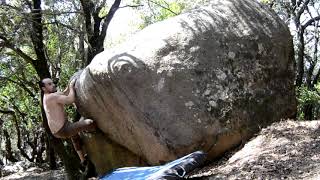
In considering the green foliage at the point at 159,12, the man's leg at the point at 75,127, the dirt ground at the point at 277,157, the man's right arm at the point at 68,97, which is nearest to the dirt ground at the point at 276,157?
the dirt ground at the point at 277,157

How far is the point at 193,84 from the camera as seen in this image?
6867 mm

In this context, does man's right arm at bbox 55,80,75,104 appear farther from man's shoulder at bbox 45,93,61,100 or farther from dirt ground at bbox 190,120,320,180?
dirt ground at bbox 190,120,320,180

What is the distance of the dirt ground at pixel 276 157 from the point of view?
5230mm

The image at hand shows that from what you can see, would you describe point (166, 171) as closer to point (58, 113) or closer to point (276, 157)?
point (276, 157)

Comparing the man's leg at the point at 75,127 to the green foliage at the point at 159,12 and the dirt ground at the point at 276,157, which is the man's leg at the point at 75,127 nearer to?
the dirt ground at the point at 276,157

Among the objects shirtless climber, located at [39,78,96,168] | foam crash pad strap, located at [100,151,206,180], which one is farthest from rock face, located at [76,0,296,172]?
foam crash pad strap, located at [100,151,206,180]

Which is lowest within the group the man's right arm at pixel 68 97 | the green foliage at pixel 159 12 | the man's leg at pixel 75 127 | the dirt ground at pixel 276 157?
the dirt ground at pixel 276 157

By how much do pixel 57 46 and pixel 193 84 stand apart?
31.4 feet

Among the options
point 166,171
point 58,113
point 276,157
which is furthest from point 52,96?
point 276,157

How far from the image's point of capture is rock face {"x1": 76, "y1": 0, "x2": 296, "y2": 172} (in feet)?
22.2

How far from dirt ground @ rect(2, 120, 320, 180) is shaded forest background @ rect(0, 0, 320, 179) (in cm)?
327

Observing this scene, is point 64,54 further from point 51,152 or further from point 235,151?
point 235,151

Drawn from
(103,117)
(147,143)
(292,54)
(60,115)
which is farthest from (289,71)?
(60,115)

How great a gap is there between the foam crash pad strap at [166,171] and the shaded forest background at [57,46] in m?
3.77
